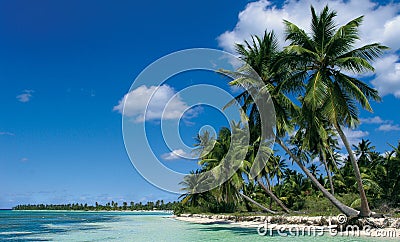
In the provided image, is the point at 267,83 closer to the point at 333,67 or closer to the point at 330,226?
the point at 333,67

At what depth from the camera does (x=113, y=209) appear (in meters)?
130

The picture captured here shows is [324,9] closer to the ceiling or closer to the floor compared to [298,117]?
closer to the ceiling

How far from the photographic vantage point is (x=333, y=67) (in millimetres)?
15375

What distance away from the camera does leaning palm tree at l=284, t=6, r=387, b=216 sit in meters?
14.4

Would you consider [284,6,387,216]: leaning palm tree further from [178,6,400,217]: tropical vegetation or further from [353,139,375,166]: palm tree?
[353,139,375,166]: palm tree

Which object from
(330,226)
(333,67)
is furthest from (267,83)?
(330,226)

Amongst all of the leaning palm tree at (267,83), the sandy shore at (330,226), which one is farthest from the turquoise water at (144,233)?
the leaning palm tree at (267,83)

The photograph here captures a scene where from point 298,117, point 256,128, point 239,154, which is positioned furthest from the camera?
point 239,154

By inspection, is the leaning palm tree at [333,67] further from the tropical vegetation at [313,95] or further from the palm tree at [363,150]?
the palm tree at [363,150]

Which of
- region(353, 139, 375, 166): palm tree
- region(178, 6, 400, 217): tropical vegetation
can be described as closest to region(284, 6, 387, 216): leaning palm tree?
region(178, 6, 400, 217): tropical vegetation

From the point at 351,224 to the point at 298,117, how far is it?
16.4 ft

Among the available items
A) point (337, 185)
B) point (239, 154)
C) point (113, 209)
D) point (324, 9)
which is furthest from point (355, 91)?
point (113, 209)

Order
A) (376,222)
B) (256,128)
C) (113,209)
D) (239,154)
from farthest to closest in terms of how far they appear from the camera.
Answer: (113,209) < (239,154) < (256,128) < (376,222)

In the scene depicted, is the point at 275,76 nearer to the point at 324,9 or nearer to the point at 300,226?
the point at 324,9
